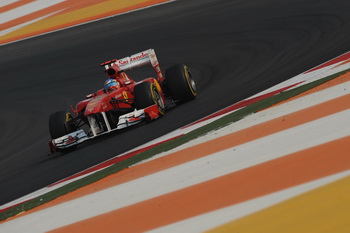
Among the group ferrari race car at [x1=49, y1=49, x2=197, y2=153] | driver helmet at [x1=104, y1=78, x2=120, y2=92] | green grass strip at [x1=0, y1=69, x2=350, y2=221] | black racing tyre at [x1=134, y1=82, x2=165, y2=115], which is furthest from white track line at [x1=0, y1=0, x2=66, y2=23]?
green grass strip at [x1=0, y1=69, x2=350, y2=221]

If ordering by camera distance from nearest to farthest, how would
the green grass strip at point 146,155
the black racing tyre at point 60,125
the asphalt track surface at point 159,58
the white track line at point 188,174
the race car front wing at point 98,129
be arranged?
the white track line at point 188,174 → the green grass strip at point 146,155 → the asphalt track surface at point 159,58 → the race car front wing at point 98,129 → the black racing tyre at point 60,125

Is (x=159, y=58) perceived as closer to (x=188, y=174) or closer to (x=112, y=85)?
(x=112, y=85)

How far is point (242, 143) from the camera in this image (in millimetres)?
5875

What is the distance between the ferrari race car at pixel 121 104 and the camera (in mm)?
10234

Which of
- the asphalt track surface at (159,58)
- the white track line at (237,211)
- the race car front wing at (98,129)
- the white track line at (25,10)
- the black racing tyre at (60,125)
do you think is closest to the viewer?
Result: the white track line at (237,211)

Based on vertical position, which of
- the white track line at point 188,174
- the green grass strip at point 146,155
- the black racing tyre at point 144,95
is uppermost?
the black racing tyre at point 144,95

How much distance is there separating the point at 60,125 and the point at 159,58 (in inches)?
223

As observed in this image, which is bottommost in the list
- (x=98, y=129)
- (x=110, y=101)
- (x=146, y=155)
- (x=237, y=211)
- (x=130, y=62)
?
(x=237, y=211)

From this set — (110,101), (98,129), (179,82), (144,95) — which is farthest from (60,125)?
(179,82)

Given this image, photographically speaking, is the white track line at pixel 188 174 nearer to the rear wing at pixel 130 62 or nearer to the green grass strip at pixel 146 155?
the green grass strip at pixel 146 155

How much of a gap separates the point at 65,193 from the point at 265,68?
646 centimetres

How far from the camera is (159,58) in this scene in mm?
15914

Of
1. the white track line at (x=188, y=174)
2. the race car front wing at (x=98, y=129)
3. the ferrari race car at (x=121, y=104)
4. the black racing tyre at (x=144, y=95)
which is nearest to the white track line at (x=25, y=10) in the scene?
the ferrari race car at (x=121, y=104)

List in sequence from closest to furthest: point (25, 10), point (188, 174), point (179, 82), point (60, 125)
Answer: point (188, 174), point (60, 125), point (179, 82), point (25, 10)
